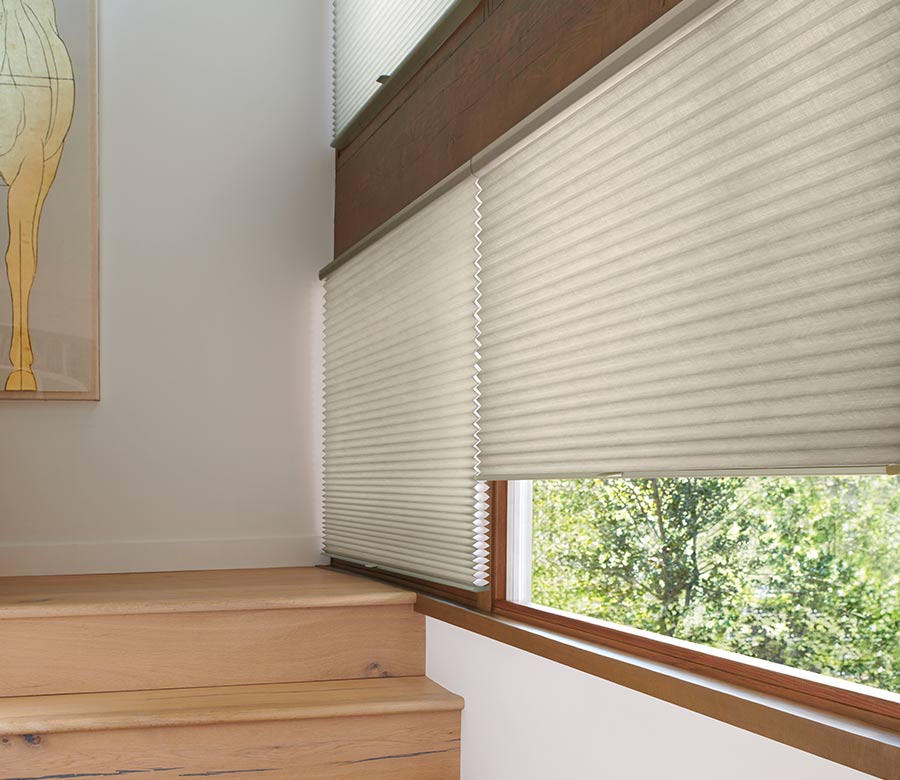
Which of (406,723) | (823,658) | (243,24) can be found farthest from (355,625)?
(243,24)

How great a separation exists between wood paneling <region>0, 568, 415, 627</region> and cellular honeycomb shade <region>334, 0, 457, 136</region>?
1.52 m

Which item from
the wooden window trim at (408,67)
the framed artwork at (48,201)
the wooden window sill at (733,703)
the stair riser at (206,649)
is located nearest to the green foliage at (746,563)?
the stair riser at (206,649)

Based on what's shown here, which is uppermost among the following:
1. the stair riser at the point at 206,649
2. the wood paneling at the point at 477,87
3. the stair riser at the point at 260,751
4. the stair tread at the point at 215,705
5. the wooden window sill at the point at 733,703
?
the wood paneling at the point at 477,87

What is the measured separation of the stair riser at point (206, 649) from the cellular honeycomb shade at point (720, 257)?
746 mm

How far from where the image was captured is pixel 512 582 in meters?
2.11

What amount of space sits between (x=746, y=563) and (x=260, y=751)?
71.2 inches

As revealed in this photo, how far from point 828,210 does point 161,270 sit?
8.80 ft

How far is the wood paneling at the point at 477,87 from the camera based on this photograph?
1.76 metres

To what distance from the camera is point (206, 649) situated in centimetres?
231

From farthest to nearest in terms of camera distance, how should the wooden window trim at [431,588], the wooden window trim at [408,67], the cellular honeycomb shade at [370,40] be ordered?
the cellular honeycomb shade at [370,40] → the wooden window trim at [408,67] → the wooden window trim at [431,588]

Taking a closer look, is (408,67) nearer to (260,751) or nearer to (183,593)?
(183,593)

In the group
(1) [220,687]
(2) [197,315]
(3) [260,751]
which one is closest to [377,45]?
(2) [197,315]

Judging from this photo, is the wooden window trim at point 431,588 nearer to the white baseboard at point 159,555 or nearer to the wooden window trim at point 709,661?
the wooden window trim at point 709,661

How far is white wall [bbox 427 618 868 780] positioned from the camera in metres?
1.30
